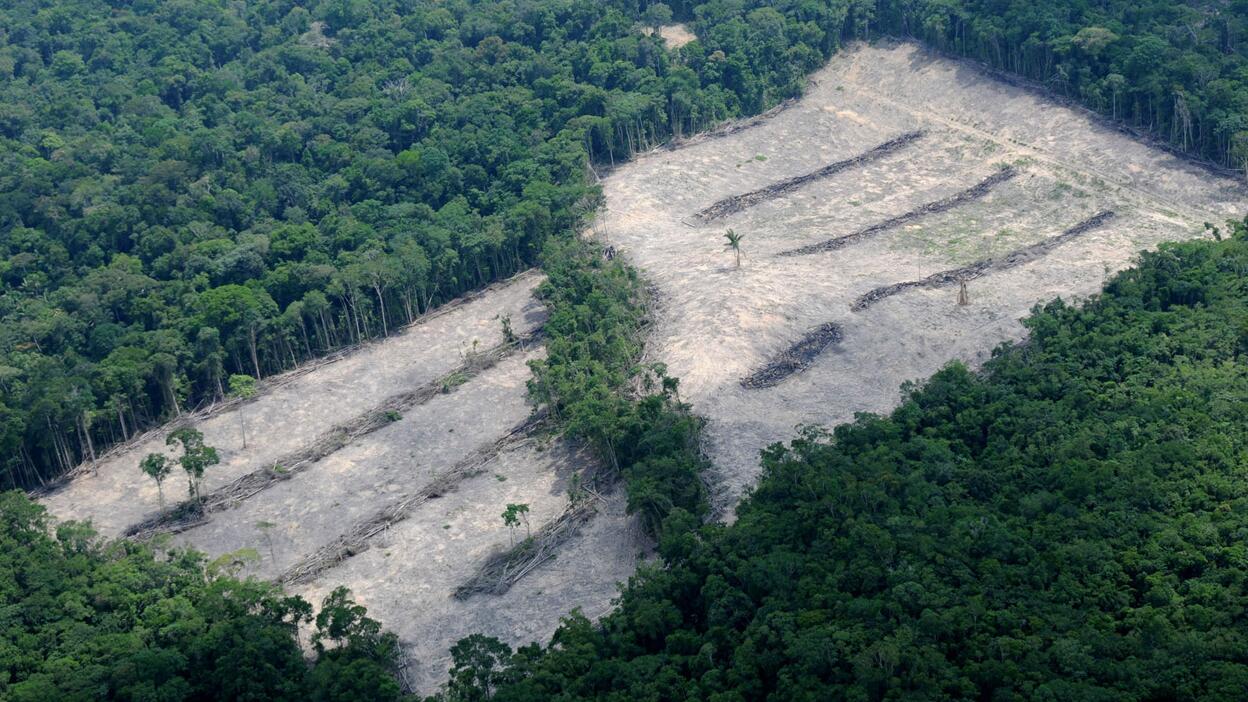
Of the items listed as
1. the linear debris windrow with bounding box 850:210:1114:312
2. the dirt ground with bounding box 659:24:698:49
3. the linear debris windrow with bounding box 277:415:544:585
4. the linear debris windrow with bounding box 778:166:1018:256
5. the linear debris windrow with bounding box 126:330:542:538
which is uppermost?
the dirt ground with bounding box 659:24:698:49

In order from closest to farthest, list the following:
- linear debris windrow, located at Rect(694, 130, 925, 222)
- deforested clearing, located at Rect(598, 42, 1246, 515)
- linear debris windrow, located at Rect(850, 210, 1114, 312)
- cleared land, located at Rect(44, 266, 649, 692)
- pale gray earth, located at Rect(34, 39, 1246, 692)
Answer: cleared land, located at Rect(44, 266, 649, 692), pale gray earth, located at Rect(34, 39, 1246, 692), deforested clearing, located at Rect(598, 42, 1246, 515), linear debris windrow, located at Rect(850, 210, 1114, 312), linear debris windrow, located at Rect(694, 130, 925, 222)

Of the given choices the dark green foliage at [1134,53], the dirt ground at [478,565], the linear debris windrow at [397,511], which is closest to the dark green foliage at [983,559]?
the dirt ground at [478,565]

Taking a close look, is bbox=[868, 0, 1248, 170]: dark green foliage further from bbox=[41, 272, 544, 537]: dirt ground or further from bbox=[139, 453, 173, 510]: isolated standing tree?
bbox=[139, 453, 173, 510]: isolated standing tree

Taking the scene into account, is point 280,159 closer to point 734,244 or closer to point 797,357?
point 734,244

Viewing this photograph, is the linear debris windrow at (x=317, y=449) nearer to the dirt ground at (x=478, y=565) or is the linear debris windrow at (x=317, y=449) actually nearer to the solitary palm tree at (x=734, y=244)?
the dirt ground at (x=478, y=565)

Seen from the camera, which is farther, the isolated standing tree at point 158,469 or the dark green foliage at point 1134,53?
the dark green foliage at point 1134,53

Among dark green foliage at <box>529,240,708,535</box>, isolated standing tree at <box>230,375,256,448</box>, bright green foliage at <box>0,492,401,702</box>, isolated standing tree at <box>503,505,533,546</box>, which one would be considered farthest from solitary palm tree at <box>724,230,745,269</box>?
bright green foliage at <box>0,492,401,702</box>

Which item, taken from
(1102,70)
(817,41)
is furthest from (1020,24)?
(817,41)

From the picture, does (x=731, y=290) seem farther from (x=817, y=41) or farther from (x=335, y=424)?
(x=817, y=41)
